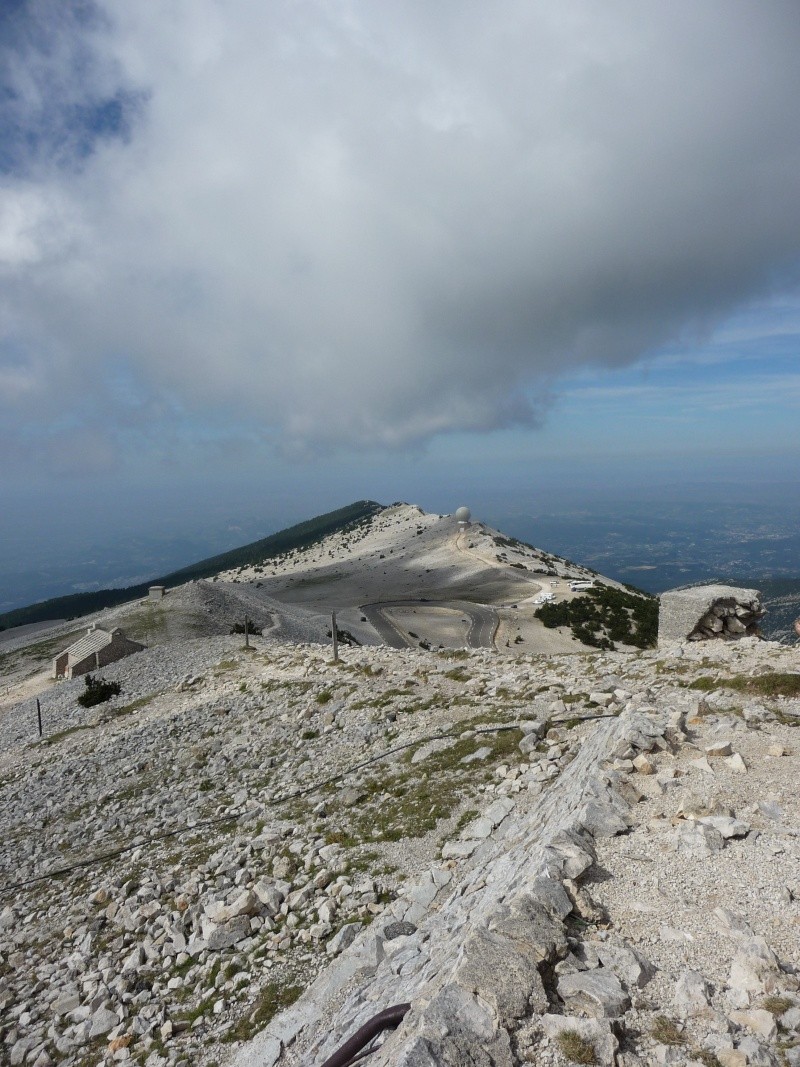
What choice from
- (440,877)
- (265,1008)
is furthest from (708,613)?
(265,1008)

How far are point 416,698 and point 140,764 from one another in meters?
9.07

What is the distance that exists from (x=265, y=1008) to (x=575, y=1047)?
489 cm

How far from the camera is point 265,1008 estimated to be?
708cm

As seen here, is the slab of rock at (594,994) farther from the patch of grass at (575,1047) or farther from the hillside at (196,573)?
the hillside at (196,573)

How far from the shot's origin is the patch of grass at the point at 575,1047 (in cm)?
392

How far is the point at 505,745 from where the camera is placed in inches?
501

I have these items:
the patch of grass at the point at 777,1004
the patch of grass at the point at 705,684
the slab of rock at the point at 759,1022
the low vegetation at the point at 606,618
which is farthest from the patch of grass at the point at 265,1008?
the low vegetation at the point at 606,618

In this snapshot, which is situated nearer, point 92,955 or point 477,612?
point 92,955

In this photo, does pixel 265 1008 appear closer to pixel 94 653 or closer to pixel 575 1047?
pixel 575 1047

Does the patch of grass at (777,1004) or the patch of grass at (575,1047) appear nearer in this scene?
the patch of grass at (575,1047)

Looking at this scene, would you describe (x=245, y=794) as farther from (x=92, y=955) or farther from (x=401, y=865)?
(x=401, y=865)

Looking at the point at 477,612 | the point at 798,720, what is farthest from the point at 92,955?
the point at 477,612

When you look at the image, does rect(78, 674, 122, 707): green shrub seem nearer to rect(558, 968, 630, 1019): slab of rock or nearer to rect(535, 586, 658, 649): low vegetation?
rect(558, 968, 630, 1019): slab of rock

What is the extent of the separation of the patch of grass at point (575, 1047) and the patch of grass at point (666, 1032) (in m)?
0.60
